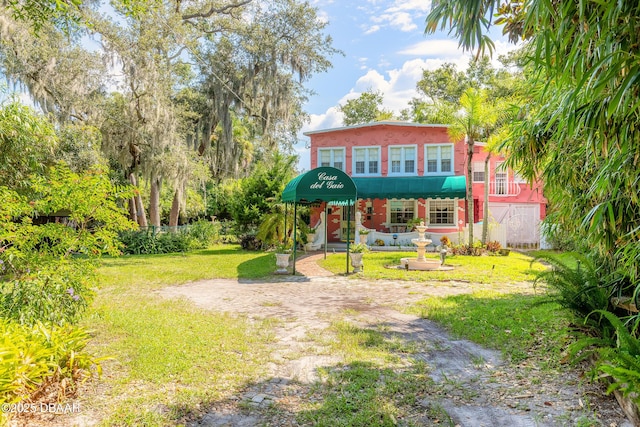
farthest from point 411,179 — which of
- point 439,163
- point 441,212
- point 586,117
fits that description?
point 586,117

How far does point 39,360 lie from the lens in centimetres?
352

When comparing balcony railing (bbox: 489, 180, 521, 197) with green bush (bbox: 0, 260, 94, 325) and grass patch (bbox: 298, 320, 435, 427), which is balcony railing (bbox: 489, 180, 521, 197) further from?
green bush (bbox: 0, 260, 94, 325)

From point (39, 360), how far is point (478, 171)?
68.8ft

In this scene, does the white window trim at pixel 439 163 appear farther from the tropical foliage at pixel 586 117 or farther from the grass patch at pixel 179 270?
the tropical foliage at pixel 586 117

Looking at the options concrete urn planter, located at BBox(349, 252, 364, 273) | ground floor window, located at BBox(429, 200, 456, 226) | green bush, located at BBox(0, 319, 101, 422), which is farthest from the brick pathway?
green bush, located at BBox(0, 319, 101, 422)

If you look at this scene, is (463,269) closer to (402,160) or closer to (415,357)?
(415,357)

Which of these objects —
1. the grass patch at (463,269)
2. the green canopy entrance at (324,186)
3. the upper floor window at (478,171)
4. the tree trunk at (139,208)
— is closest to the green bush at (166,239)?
the tree trunk at (139,208)

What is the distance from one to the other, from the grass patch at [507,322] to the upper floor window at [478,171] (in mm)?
13428

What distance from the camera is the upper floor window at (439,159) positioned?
1919 centimetres

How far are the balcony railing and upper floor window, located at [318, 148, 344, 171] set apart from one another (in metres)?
8.09

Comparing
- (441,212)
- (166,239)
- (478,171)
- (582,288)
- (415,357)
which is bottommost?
(415,357)

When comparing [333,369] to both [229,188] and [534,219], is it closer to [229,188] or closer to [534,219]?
[534,219]

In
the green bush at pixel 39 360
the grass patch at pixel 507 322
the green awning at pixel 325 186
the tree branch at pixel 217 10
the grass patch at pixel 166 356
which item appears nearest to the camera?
the green bush at pixel 39 360

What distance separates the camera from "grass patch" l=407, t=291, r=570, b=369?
193 inches
